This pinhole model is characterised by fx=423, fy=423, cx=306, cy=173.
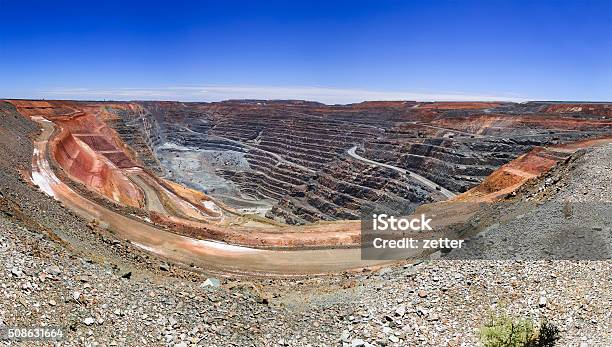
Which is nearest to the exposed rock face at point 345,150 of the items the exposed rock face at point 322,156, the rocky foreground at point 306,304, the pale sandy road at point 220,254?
the exposed rock face at point 322,156

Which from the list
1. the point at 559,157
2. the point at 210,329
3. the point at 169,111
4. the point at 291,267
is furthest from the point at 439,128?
the point at 169,111

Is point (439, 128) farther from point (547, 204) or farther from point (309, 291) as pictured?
point (309, 291)

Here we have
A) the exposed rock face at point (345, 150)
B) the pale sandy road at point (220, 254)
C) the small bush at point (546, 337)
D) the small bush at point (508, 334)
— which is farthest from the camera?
the exposed rock face at point (345, 150)

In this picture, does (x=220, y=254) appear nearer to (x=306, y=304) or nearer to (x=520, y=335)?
(x=306, y=304)

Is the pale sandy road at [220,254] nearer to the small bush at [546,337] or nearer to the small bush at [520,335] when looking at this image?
the small bush at [520,335]

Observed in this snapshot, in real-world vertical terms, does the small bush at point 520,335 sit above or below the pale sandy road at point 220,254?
above

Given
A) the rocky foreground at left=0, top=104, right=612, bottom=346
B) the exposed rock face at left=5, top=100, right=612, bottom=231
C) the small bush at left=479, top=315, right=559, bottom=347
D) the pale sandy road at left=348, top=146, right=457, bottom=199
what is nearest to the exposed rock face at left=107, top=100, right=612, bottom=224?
the exposed rock face at left=5, top=100, right=612, bottom=231

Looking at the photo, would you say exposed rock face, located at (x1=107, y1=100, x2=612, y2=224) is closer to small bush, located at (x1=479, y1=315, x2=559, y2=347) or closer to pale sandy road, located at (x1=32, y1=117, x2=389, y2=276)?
pale sandy road, located at (x1=32, y1=117, x2=389, y2=276)
